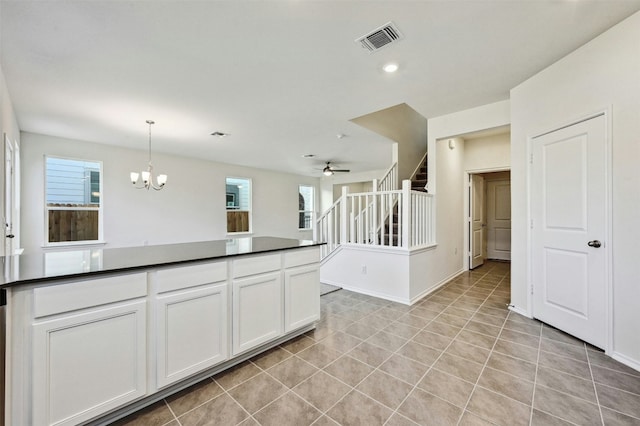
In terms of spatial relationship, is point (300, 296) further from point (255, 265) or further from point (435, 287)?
point (435, 287)

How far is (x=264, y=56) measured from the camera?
93.0 inches

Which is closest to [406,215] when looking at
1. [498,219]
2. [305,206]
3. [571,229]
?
[571,229]

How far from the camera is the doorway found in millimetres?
6035

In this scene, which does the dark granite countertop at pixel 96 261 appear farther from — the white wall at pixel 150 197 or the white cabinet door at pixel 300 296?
the white wall at pixel 150 197

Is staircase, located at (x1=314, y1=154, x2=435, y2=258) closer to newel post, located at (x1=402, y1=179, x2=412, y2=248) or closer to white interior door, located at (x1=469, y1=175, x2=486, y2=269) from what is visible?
newel post, located at (x1=402, y1=179, x2=412, y2=248)

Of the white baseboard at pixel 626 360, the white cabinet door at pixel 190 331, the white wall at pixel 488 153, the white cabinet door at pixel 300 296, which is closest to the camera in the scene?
the white cabinet door at pixel 190 331

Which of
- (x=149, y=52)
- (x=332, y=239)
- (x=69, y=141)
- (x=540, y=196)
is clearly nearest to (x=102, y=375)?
(x=149, y=52)

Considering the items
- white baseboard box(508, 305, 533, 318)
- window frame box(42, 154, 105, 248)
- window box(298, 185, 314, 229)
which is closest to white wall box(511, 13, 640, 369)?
white baseboard box(508, 305, 533, 318)

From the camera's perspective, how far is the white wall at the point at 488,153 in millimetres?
4809

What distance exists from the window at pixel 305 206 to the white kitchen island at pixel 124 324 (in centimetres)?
671

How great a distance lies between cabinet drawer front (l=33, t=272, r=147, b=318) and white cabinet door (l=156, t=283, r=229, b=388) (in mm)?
180

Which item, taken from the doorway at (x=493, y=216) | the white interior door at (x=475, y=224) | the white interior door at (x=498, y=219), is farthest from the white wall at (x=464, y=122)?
the white interior door at (x=498, y=219)

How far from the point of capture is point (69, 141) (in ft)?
15.4

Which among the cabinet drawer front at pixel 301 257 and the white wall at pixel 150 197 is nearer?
the cabinet drawer front at pixel 301 257
